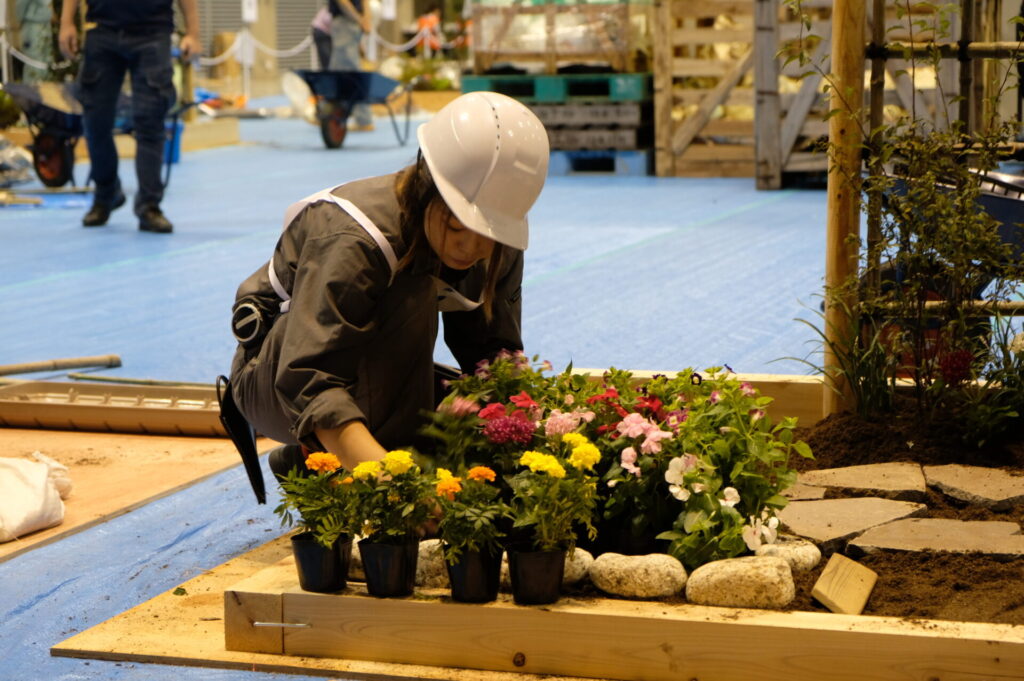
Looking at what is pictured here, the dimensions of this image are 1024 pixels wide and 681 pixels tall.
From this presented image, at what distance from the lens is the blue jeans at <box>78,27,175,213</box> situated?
782 centimetres

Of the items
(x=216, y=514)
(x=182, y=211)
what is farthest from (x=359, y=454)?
(x=182, y=211)

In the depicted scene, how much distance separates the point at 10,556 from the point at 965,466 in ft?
7.50

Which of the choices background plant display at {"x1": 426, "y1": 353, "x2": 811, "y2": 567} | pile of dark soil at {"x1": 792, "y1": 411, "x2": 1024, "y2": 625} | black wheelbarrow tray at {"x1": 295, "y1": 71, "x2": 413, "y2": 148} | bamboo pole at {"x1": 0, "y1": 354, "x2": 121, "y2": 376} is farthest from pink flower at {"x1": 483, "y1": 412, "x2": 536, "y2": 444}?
black wheelbarrow tray at {"x1": 295, "y1": 71, "x2": 413, "y2": 148}

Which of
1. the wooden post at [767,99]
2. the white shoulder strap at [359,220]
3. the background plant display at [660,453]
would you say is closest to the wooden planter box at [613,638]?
the background plant display at [660,453]

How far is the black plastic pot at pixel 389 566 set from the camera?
240 centimetres

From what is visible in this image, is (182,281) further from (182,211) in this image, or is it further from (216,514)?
(216,514)

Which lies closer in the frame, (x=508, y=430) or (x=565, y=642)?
(x=565, y=642)

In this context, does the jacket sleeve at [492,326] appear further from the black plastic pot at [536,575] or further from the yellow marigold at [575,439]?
the black plastic pot at [536,575]

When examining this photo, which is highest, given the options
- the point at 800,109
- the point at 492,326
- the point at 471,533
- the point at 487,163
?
the point at 800,109

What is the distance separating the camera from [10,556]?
10.4ft

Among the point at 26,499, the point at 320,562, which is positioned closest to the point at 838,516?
the point at 320,562

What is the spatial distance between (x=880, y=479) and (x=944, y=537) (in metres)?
0.38

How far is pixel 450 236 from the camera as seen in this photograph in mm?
2619

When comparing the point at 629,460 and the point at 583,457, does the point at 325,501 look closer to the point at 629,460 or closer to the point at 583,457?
the point at 583,457
